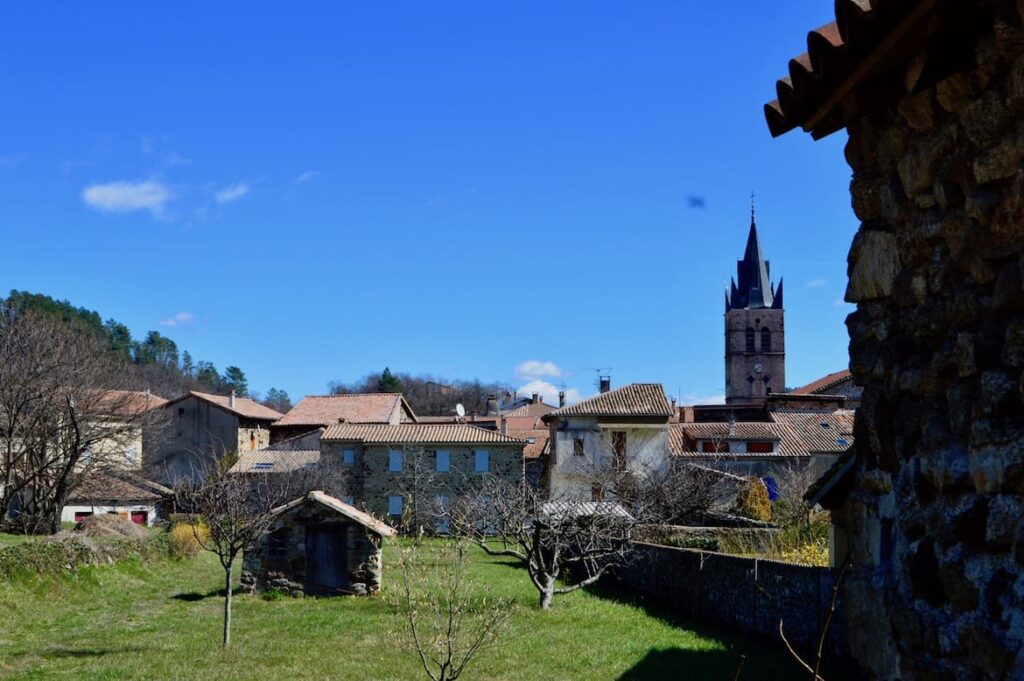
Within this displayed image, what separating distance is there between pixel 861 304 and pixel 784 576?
37.9 ft

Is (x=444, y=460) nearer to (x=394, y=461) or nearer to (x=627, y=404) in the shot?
(x=394, y=461)

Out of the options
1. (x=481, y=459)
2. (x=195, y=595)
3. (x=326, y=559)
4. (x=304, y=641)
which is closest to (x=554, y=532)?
(x=326, y=559)

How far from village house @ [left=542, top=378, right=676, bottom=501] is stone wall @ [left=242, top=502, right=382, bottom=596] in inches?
742

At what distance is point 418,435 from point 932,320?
135 ft

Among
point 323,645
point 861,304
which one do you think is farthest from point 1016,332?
point 323,645

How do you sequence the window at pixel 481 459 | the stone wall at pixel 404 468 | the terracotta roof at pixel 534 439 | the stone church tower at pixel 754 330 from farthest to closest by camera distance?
the stone church tower at pixel 754 330, the terracotta roof at pixel 534 439, the window at pixel 481 459, the stone wall at pixel 404 468

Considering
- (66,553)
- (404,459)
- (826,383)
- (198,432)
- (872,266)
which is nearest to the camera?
(872,266)

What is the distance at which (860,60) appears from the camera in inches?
116

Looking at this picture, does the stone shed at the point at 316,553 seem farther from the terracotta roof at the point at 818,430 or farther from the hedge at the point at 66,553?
the terracotta roof at the point at 818,430

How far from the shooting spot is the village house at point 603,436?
4031 centimetres

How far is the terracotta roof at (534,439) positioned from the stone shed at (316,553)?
22159mm

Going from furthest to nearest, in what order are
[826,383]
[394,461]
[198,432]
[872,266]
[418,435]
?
[826,383] → [198,432] → [418,435] → [394,461] → [872,266]

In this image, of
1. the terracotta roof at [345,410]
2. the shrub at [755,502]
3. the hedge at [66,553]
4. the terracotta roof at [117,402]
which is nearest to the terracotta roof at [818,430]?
the shrub at [755,502]

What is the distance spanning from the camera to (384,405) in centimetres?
5284
